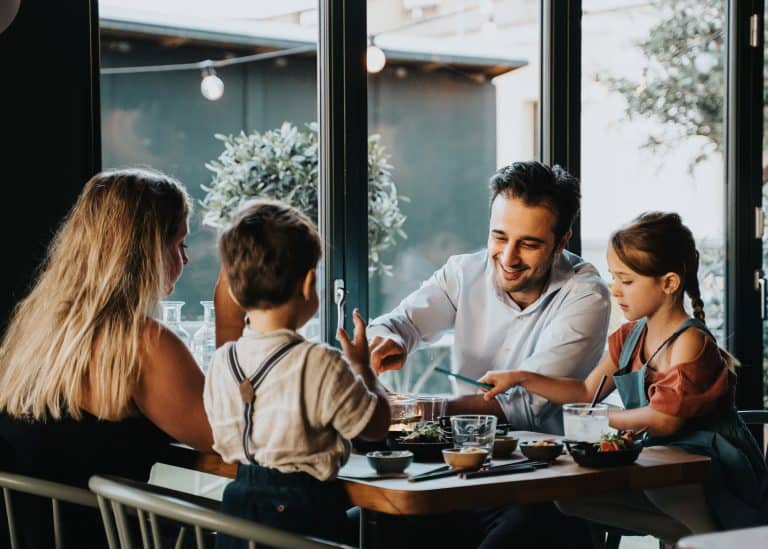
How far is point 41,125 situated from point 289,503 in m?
1.43

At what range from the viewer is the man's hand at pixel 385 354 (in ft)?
8.76

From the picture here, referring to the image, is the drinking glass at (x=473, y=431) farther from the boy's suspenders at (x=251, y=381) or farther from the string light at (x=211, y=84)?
the string light at (x=211, y=84)

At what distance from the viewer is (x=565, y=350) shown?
2711 millimetres

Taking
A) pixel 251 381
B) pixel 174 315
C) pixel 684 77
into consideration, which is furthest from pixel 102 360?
pixel 684 77

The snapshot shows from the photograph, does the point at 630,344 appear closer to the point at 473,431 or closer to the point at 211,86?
the point at 473,431

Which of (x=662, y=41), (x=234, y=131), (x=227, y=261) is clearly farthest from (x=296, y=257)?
(x=662, y=41)

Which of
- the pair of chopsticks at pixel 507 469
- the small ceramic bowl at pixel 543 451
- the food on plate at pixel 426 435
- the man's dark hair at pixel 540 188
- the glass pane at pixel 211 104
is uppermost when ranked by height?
the glass pane at pixel 211 104

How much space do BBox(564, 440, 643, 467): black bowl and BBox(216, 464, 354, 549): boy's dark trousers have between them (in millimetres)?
462

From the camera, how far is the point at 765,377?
15.2 feet

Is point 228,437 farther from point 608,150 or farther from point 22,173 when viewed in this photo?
point 608,150

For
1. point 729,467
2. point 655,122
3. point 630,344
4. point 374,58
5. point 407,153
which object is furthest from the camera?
point 655,122

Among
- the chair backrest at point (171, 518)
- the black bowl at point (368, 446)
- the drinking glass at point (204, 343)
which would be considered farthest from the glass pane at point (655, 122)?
the chair backrest at point (171, 518)

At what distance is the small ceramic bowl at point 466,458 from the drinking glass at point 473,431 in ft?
0.42

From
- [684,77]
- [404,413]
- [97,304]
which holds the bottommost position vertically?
[404,413]
